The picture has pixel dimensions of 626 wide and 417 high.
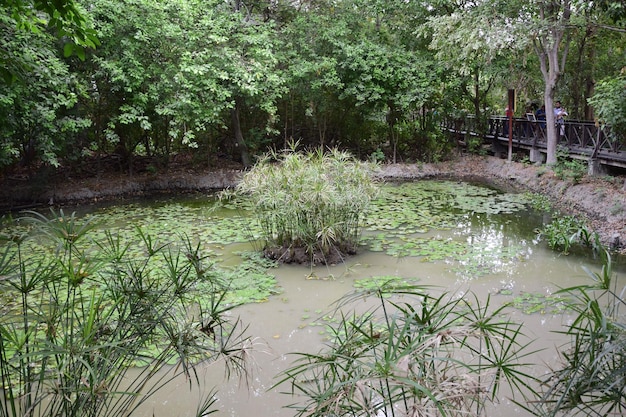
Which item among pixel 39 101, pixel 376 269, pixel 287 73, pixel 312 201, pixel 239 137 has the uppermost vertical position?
pixel 287 73

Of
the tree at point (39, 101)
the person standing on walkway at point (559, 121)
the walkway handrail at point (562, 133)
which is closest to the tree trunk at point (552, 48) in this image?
the person standing on walkway at point (559, 121)

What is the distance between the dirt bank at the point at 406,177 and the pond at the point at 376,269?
Result: 2.39 ft

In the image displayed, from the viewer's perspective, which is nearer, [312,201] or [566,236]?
[312,201]

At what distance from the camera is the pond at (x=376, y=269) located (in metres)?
3.50

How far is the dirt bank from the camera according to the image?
7695 millimetres

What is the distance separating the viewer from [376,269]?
223 inches

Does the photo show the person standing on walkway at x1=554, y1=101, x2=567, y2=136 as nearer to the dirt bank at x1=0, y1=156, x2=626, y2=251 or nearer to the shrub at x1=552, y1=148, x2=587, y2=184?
the shrub at x1=552, y1=148, x2=587, y2=184

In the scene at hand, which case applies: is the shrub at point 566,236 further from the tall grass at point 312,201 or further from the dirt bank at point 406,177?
the tall grass at point 312,201

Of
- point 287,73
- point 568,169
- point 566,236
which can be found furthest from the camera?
point 287,73

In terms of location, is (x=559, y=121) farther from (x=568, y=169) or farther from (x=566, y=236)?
(x=566, y=236)

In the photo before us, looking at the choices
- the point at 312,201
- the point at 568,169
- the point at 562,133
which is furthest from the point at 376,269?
the point at 562,133

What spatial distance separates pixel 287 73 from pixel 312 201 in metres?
7.50

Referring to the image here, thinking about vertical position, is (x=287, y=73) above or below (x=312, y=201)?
above

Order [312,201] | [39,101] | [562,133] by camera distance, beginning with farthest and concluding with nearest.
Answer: [562,133] < [39,101] < [312,201]
